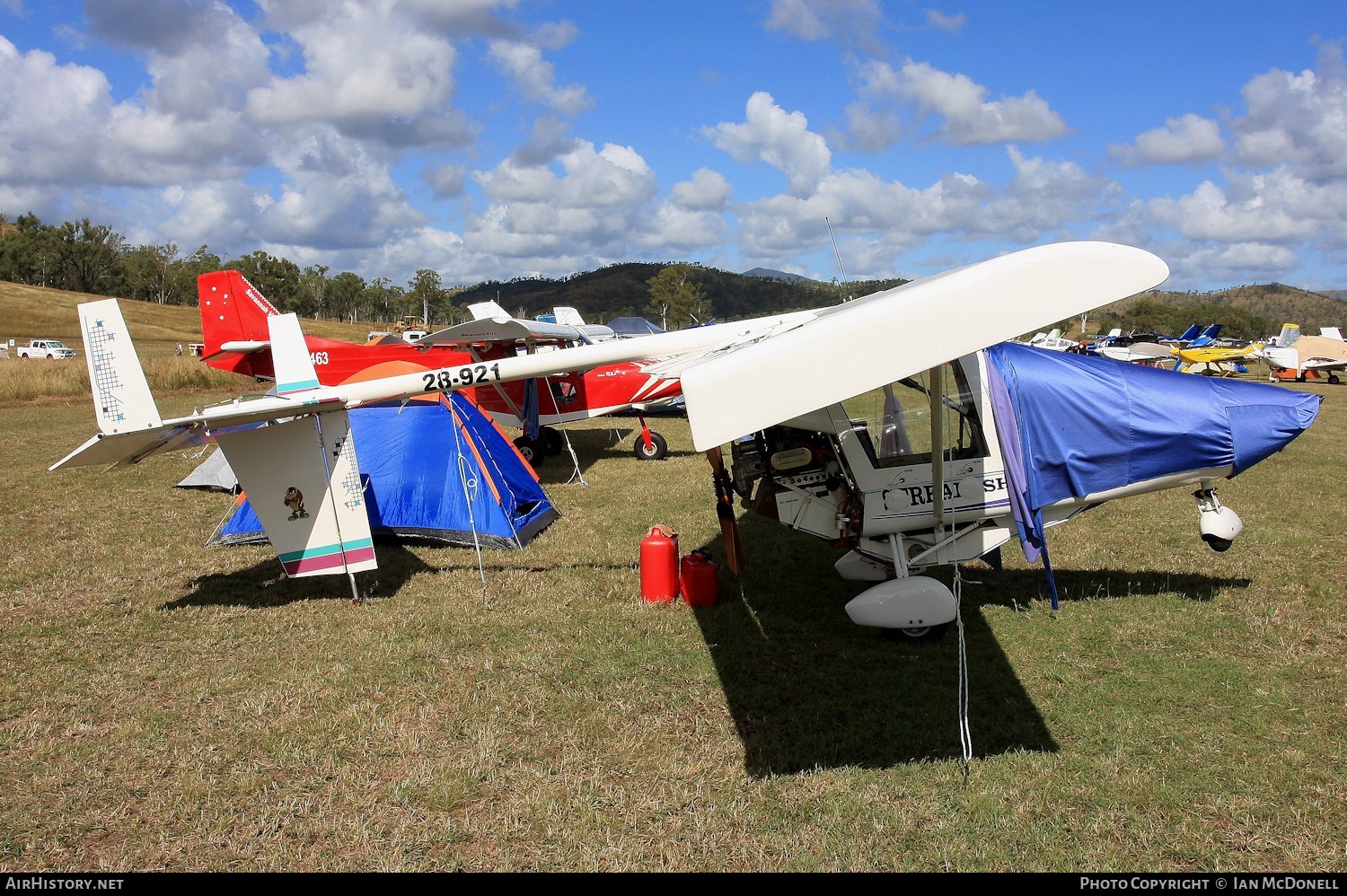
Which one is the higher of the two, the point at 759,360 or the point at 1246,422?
the point at 759,360

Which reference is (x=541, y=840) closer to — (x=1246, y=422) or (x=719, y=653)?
(x=719, y=653)

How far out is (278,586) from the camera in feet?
23.2

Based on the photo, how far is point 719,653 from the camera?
535cm

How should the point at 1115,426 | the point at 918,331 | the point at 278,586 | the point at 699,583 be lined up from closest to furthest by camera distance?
the point at 918,331
the point at 1115,426
the point at 699,583
the point at 278,586

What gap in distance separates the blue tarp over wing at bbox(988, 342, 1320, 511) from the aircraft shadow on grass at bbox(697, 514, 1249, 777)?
4.40 feet

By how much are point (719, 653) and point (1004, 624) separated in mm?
2182

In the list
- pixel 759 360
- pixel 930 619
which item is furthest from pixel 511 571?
pixel 759 360

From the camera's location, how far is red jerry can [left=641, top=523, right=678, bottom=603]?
630 centimetres

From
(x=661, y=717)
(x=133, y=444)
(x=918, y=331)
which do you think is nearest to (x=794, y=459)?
(x=661, y=717)

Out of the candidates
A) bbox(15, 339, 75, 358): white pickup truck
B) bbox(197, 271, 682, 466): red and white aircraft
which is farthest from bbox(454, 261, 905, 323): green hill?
bbox(197, 271, 682, 466): red and white aircraft

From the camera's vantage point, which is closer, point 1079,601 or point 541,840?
point 541,840

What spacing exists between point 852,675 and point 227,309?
1467 cm

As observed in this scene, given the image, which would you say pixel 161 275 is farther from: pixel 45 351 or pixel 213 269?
pixel 45 351

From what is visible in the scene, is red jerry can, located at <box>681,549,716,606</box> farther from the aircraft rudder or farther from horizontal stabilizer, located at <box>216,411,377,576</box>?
the aircraft rudder
